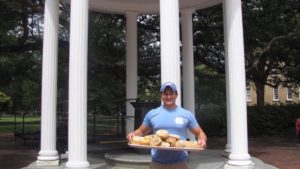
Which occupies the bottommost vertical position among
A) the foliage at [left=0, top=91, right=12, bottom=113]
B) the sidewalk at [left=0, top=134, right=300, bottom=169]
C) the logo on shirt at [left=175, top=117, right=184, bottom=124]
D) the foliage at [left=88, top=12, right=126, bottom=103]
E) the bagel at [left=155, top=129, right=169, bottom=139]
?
the sidewalk at [left=0, top=134, right=300, bottom=169]

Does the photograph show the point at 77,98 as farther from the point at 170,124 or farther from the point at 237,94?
the point at 170,124

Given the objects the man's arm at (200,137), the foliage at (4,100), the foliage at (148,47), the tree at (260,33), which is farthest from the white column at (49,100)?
the foliage at (4,100)

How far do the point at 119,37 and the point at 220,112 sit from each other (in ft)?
24.6

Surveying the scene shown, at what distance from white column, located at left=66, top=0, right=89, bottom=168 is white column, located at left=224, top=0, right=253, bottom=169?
3.48 metres

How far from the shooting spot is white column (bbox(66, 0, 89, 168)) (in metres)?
9.97

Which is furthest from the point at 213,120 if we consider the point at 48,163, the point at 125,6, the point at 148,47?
the point at 48,163

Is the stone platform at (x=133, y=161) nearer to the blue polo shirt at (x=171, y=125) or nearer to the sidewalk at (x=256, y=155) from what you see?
the sidewalk at (x=256, y=155)

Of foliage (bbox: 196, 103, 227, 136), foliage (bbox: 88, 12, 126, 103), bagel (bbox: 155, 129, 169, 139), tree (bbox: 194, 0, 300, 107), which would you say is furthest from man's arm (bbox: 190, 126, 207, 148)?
foliage (bbox: 196, 103, 227, 136)

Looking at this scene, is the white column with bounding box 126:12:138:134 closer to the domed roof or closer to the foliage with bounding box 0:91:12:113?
the domed roof

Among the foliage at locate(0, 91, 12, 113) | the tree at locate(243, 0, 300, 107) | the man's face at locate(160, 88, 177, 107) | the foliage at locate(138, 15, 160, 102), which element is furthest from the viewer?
the foliage at locate(0, 91, 12, 113)

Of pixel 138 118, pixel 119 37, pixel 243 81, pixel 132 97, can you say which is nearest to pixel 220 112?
pixel 119 37

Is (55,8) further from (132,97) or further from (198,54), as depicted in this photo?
(198,54)

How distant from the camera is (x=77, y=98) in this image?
1000 centimetres

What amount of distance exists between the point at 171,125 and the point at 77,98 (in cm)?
520
